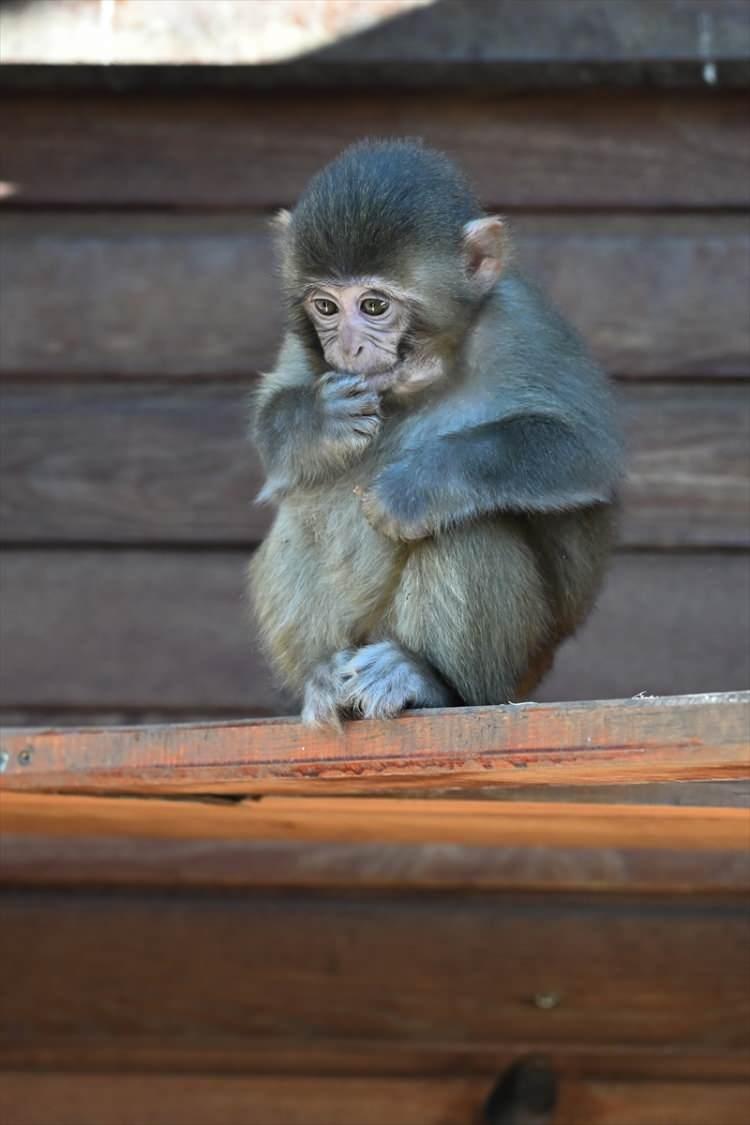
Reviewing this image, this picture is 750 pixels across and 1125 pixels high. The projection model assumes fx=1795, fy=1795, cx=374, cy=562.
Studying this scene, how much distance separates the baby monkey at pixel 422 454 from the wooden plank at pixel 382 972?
0.84 metres

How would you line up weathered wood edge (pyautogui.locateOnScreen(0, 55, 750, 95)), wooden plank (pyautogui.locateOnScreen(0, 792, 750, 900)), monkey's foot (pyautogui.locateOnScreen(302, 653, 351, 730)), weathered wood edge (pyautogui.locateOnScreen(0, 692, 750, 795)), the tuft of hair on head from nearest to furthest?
weathered wood edge (pyautogui.locateOnScreen(0, 692, 750, 795)) < monkey's foot (pyautogui.locateOnScreen(302, 653, 351, 730)) < the tuft of hair on head < wooden plank (pyautogui.locateOnScreen(0, 792, 750, 900)) < weathered wood edge (pyautogui.locateOnScreen(0, 55, 750, 95))

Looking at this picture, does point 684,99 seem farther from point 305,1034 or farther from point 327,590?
point 305,1034

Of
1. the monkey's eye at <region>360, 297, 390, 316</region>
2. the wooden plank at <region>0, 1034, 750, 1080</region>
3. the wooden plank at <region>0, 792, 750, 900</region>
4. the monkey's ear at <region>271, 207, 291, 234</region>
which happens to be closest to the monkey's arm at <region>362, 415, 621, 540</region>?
the monkey's eye at <region>360, 297, 390, 316</region>

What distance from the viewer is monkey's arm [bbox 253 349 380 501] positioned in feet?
10.2

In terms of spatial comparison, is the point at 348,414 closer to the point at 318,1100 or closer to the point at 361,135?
the point at 361,135

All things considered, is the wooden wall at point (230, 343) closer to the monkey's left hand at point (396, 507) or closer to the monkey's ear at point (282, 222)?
the monkey's ear at point (282, 222)

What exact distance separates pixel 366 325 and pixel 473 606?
560 mm

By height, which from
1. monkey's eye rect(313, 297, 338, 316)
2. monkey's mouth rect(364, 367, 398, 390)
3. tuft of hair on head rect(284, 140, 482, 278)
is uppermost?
tuft of hair on head rect(284, 140, 482, 278)

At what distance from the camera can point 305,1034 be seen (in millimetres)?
3855

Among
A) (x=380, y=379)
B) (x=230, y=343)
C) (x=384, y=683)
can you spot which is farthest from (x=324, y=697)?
(x=230, y=343)

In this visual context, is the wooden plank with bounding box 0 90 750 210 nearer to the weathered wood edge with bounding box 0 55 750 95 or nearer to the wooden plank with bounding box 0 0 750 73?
the weathered wood edge with bounding box 0 55 750 95

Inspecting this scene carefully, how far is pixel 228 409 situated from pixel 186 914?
1164mm

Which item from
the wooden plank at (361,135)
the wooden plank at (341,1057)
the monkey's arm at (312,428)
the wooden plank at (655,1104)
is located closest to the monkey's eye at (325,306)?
the monkey's arm at (312,428)

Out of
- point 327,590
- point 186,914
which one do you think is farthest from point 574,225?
point 186,914
